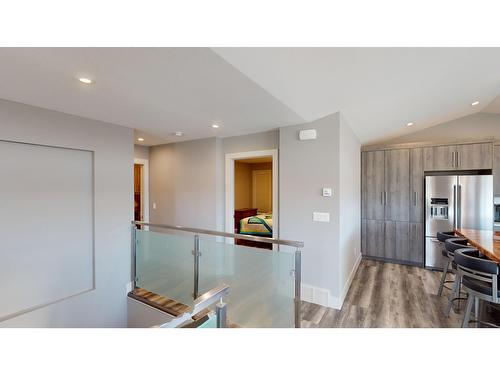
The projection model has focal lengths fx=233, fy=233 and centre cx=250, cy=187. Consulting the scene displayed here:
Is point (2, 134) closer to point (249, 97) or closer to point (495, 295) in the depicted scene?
point (249, 97)

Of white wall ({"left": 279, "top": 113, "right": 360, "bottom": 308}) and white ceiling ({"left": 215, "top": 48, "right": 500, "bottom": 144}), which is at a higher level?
white ceiling ({"left": 215, "top": 48, "right": 500, "bottom": 144})

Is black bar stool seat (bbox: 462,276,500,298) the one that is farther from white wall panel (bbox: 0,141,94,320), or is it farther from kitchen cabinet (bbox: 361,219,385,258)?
white wall panel (bbox: 0,141,94,320)

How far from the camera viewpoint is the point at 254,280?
2467mm

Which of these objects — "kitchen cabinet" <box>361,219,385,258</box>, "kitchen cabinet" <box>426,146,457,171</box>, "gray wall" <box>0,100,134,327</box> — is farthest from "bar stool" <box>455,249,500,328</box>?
"gray wall" <box>0,100,134,327</box>

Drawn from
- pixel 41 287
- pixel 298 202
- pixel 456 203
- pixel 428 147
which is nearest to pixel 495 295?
pixel 298 202

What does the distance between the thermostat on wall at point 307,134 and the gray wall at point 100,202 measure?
2474 millimetres

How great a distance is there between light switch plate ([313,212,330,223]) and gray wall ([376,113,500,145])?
3303 millimetres

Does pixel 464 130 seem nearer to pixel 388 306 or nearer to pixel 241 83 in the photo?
pixel 388 306

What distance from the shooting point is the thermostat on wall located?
10.0 ft

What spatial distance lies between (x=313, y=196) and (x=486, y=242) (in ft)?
6.29

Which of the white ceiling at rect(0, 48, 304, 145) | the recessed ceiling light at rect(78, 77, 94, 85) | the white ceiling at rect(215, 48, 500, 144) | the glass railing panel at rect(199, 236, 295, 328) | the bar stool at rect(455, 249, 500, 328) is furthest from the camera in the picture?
the glass railing panel at rect(199, 236, 295, 328)

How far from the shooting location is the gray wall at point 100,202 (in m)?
2.51

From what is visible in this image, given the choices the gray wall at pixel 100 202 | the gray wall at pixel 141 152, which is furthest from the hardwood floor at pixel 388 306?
the gray wall at pixel 141 152
